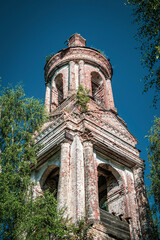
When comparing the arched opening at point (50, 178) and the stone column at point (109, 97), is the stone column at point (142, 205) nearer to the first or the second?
the arched opening at point (50, 178)

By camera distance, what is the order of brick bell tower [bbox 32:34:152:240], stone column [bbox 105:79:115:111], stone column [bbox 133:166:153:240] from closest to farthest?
1. brick bell tower [bbox 32:34:152:240]
2. stone column [bbox 133:166:153:240]
3. stone column [bbox 105:79:115:111]

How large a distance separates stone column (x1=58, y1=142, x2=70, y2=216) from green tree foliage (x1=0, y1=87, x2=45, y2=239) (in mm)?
1408

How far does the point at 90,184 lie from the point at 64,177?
1.07m

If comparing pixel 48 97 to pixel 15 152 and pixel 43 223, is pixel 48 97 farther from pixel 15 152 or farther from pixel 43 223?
pixel 43 223

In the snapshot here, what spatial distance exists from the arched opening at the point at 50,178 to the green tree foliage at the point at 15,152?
3061 millimetres

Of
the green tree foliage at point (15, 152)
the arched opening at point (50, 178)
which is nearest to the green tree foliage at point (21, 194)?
the green tree foliage at point (15, 152)

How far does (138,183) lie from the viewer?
15922mm

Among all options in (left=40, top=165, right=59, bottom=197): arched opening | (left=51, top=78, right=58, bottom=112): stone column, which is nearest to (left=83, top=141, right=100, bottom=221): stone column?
(left=40, top=165, right=59, bottom=197): arched opening

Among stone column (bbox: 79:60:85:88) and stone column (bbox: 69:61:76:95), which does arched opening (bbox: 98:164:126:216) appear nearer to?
stone column (bbox: 69:61:76:95)

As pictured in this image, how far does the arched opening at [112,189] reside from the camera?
15.2 meters

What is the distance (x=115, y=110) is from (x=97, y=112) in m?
2.60

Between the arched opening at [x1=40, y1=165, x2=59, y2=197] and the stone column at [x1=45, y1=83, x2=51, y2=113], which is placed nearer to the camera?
the arched opening at [x1=40, y1=165, x2=59, y2=197]

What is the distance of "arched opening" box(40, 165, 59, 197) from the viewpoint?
51.6 feet

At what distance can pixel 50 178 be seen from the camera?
1641cm
